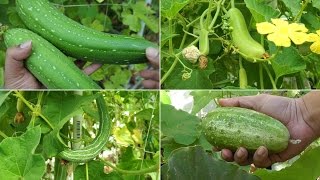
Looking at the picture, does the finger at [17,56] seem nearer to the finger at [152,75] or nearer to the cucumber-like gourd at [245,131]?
the finger at [152,75]

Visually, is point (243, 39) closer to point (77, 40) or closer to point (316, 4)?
point (316, 4)

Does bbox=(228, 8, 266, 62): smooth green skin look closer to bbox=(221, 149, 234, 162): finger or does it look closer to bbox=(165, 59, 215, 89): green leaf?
bbox=(165, 59, 215, 89): green leaf

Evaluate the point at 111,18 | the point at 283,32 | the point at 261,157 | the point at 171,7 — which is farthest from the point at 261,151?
the point at 111,18

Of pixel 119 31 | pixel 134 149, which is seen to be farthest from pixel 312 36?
pixel 119 31

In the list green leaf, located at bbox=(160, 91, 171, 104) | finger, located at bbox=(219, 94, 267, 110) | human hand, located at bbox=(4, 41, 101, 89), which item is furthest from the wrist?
human hand, located at bbox=(4, 41, 101, 89)

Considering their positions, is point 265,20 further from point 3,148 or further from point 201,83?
point 3,148

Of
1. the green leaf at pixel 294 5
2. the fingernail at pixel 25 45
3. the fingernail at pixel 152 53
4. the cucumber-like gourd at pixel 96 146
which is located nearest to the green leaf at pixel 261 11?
the green leaf at pixel 294 5
